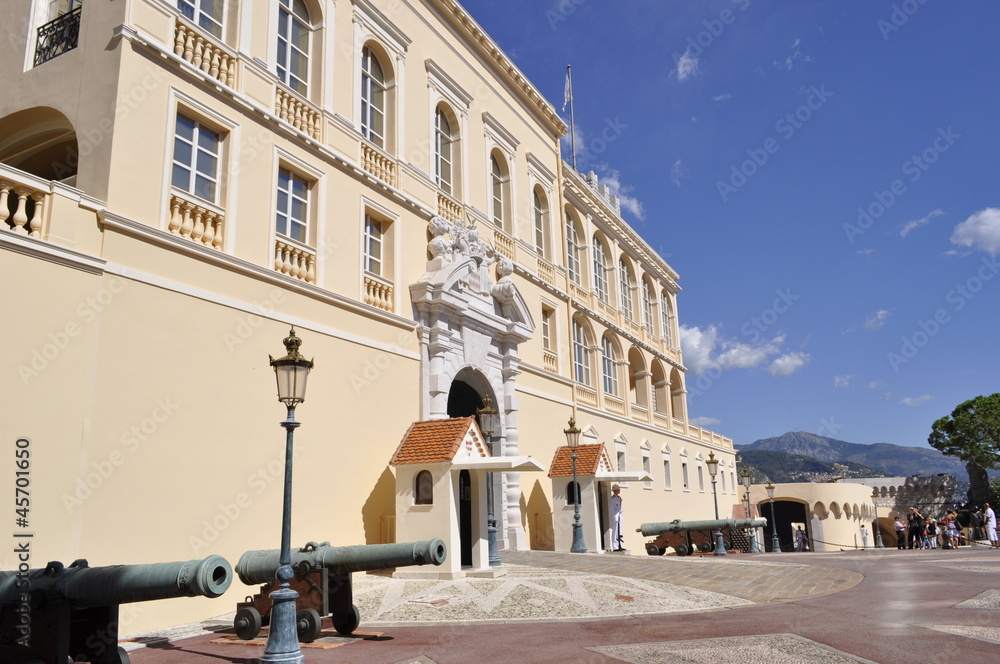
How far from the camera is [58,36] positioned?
1184cm

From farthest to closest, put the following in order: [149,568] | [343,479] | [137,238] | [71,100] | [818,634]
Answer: [343,479] → [71,100] → [137,238] → [818,634] → [149,568]

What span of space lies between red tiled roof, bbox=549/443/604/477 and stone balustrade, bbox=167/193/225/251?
1183 cm

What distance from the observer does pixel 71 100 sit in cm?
1084

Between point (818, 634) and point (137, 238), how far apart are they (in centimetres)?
945

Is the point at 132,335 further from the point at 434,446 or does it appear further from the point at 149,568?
the point at 434,446

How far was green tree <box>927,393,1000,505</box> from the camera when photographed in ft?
188

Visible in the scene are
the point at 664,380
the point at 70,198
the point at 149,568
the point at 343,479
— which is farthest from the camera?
the point at 664,380

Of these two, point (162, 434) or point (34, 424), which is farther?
point (162, 434)

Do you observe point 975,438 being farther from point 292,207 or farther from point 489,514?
point 292,207

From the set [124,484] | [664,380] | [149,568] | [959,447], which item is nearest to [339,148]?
[124,484]

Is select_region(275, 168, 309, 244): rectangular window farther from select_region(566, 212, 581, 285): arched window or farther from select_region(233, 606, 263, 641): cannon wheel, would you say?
select_region(566, 212, 581, 285): arched window

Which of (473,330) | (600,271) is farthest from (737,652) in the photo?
(600,271)

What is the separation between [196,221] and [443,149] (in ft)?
28.3

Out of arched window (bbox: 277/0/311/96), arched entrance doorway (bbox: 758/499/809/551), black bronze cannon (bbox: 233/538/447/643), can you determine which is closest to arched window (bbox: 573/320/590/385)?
arched window (bbox: 277/0/311/96)
